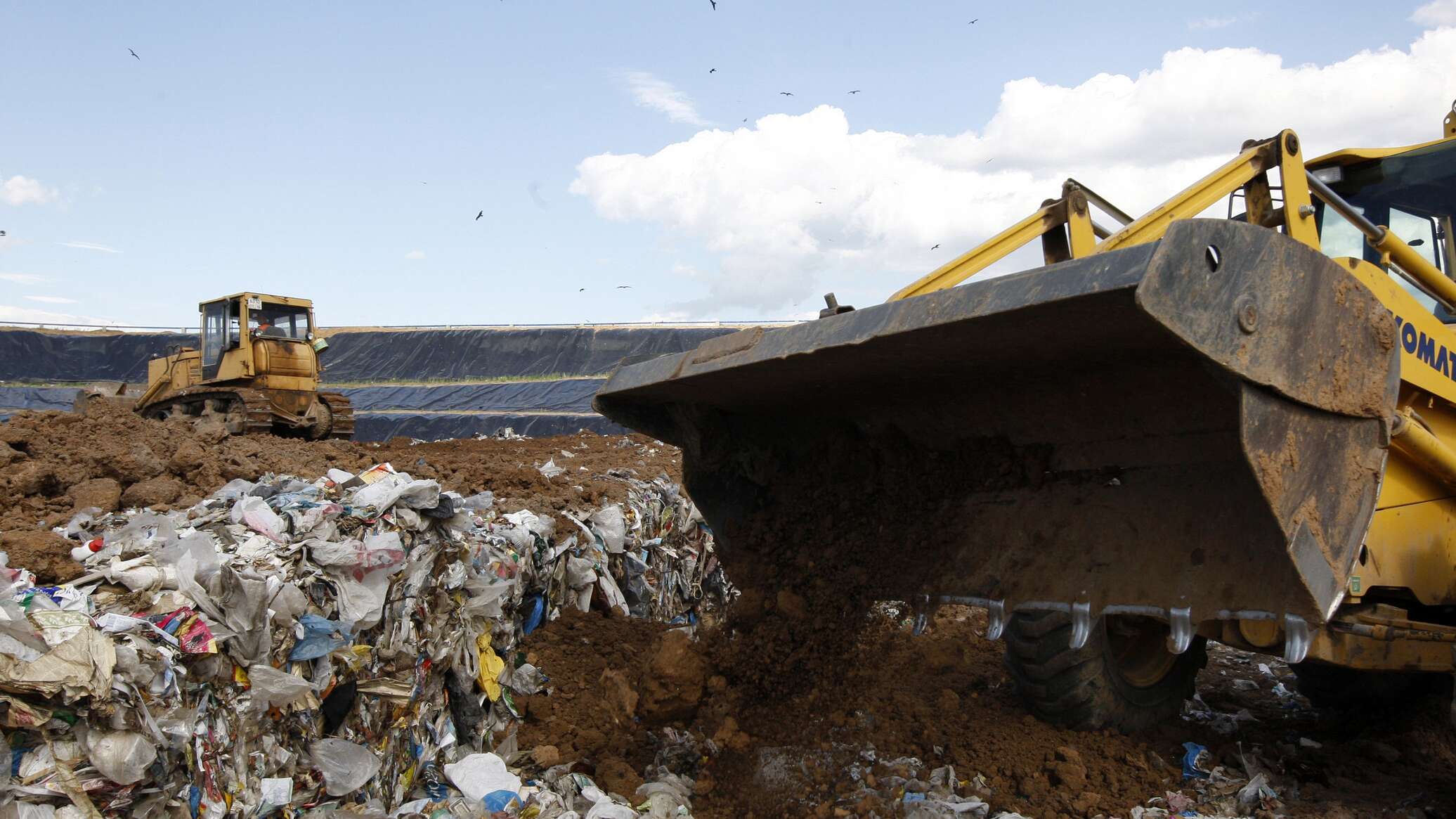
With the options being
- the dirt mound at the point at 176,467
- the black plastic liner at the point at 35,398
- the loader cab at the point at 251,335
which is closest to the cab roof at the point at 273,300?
the loader cab at the point at 251,335

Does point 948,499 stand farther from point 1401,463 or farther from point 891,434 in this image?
point 1401,463

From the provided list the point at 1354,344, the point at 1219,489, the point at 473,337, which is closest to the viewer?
the point at 1354,344

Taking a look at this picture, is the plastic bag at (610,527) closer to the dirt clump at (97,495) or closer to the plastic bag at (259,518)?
the plastic bag at (259,518)

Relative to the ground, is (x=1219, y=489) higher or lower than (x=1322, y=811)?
higher

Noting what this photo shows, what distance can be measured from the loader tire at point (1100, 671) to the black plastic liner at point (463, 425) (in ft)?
52.6

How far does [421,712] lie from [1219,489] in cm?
298

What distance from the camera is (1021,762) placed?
3863 millimetres

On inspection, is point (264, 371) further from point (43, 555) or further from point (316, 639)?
point (316, 639)

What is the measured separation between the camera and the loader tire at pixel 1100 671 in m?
3.98

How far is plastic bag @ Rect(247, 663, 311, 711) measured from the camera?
3.14 meters

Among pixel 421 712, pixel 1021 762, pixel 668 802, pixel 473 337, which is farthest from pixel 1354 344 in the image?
pixel 473 337

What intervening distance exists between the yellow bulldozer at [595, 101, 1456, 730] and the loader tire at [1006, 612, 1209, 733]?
1cm

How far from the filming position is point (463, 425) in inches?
845

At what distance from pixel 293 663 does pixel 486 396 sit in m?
19.1
